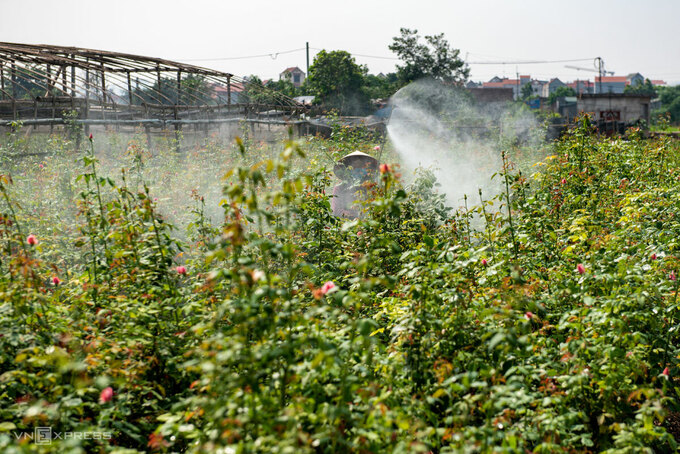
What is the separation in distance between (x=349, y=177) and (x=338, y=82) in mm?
32177

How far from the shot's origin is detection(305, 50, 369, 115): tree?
125ft

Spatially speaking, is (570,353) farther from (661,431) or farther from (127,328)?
(127,328)

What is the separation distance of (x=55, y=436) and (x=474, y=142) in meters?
15.0

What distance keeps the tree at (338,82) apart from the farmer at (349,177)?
101 feet

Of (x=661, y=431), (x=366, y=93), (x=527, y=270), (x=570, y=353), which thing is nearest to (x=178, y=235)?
(x=527, y=270)

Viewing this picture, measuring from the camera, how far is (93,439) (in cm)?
226

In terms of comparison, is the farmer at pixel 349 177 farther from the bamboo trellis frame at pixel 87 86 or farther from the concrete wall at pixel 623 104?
the concrete wall at pixel 623 104

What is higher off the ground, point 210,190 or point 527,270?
point 210,190

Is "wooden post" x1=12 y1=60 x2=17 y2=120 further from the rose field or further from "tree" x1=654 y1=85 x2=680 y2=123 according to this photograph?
"tree" x1=654 y1=85 x2=680 y2=123

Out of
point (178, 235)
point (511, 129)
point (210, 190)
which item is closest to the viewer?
point (178, 235)

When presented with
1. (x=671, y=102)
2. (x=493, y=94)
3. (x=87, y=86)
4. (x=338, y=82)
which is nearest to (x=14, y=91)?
(x=87, y=86)

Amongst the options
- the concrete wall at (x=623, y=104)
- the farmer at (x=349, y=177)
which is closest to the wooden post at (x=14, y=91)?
the farmer at (x=349, y=177)

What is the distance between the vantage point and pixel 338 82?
38.2 m

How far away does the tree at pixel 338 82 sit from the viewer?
125 feet
